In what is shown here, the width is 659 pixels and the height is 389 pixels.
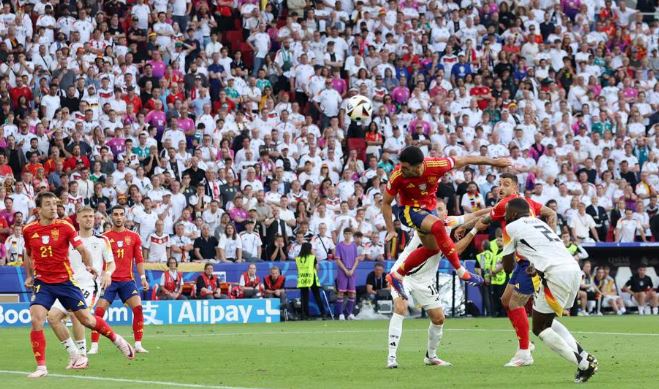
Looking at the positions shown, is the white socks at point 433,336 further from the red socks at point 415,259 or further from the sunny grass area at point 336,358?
the red socks at point 415,259

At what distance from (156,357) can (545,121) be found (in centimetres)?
2091

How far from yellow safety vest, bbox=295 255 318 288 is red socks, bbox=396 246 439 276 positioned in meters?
14.0

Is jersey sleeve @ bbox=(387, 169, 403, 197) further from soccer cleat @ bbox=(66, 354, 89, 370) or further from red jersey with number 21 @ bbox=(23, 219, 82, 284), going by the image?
soccer cleat @ bbox=(66, 354, 89, 370)

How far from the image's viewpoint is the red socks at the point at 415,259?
1596 cm

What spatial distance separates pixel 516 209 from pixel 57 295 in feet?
18.8

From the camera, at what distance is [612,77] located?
39.6m

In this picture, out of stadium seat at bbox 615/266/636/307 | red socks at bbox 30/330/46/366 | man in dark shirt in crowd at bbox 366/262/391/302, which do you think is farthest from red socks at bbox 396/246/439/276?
stadium seat at bbox 615/266/636/307

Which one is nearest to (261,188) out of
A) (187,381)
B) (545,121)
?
(545,121)

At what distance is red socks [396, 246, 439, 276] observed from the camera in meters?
16.0

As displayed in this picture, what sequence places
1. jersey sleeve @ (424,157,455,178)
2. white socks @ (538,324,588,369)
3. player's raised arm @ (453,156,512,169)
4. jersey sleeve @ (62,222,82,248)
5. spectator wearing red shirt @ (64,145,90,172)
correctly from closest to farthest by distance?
1. white socks @ (538,324,588,369)
2. player's raised arm @ (453,156,512,169)
3. jersey sleeve @ (424,157,455,178)
4. jersey sleeve @ (62,222,82,248)
5. spectator wearing red shirt @ (64,145,90,172)

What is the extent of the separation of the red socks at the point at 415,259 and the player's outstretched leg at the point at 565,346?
7.48ft

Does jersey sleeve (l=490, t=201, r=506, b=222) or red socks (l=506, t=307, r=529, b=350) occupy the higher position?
jersey sleeve (l=490, t=201, r=506, b=222)

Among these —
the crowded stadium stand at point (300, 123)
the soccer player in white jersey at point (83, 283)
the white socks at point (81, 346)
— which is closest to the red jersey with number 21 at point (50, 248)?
the soccer player in white jersey at point (83, 283)

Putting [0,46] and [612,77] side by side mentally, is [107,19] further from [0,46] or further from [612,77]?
[612,77]
